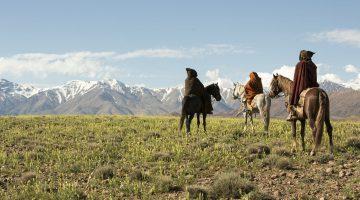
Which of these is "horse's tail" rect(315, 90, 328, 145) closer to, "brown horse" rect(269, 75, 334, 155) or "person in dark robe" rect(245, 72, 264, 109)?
"brown horse" rect(269, 75, 334, 155)

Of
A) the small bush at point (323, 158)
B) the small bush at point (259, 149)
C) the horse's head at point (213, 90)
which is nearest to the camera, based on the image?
the small bush at point (323, 158)

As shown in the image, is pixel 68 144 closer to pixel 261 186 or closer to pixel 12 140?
pixel 12 140

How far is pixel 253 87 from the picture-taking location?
24391 millimetres

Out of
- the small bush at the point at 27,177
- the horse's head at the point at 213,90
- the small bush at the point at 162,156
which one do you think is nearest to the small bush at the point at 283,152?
the small bush at the point at 162,156

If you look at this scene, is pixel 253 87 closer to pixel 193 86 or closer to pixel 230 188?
pixel 193 86

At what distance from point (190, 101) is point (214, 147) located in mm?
6044

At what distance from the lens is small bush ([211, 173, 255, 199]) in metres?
11.8

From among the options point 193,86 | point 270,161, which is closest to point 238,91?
point 193,86

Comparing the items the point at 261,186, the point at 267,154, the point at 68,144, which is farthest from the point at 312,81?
the point at 68,144

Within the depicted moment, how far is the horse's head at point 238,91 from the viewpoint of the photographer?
85.2ft

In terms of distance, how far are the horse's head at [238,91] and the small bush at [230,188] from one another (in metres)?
13.9

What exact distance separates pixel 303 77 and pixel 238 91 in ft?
32.9

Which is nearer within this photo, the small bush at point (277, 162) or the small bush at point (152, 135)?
the small bush at point (277, 162)

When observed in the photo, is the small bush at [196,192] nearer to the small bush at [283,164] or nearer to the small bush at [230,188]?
the small bush at [230,188]
